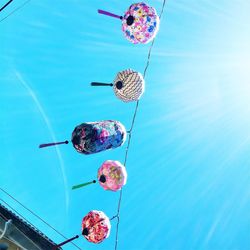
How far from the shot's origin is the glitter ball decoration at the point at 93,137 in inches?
244

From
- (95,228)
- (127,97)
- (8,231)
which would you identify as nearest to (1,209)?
(8,231)

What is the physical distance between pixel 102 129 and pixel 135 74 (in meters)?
1.45

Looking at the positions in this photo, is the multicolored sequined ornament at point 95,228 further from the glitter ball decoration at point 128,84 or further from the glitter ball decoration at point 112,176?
the glitter ball decoration at point 128,84

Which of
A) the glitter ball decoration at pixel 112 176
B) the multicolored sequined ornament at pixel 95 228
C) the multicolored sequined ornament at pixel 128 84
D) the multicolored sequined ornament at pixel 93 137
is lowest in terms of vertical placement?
the multicolored sequined ornament at pixel 95 228

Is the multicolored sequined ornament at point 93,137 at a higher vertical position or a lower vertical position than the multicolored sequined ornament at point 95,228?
higher

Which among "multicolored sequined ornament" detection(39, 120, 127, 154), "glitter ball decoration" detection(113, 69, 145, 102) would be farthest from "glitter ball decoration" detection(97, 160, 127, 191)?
"glitter ball decoration" detection(113, 69, 145, 102)

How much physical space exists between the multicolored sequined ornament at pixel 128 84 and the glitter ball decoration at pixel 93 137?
80 cm

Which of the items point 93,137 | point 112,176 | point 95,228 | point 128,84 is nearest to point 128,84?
point 128,84

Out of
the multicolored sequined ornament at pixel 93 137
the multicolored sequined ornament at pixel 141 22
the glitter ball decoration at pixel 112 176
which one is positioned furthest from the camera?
the glitter ball decoration at pixel 112 176

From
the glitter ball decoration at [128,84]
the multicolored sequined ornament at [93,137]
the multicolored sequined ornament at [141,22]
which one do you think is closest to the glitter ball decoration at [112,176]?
the multicolored sequined ornament at [93,137]

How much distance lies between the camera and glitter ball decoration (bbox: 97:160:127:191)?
6801 millimetres

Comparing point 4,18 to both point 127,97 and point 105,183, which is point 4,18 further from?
point 105,183

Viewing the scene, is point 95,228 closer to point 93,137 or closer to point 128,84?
point 93,137

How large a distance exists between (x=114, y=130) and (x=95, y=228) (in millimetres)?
2185
